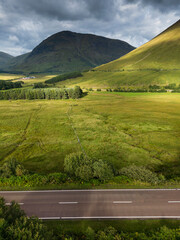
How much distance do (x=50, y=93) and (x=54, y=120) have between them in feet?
283

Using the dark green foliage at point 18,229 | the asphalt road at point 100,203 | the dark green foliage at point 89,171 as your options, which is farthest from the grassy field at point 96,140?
the dark green foliage at point 18,229

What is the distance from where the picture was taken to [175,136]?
62969mm

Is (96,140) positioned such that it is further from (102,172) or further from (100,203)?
(100,203)

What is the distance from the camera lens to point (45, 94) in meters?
166

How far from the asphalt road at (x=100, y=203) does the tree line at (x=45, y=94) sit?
14058cm

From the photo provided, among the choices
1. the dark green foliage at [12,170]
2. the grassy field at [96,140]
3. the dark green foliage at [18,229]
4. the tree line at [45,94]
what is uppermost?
the tree line at [45,94]

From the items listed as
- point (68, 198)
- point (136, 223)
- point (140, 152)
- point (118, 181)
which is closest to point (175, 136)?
point (140, 152)

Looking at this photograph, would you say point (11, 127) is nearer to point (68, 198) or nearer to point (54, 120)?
point (54, 120)

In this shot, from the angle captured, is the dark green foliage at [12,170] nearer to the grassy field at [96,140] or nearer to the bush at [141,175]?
the grassy field at [96,140]

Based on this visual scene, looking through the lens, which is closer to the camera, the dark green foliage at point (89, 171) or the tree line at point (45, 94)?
the dark green foliage at point (89, 171)

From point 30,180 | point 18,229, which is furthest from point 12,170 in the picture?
point 18,229

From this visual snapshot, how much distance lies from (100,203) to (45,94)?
521ft

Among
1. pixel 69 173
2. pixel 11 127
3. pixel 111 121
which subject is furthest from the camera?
pixel 111 121

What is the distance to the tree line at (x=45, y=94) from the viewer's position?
163 metres
